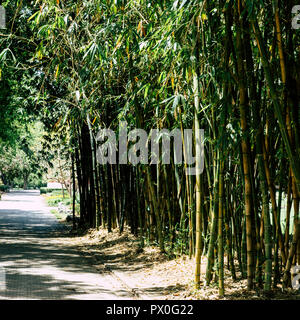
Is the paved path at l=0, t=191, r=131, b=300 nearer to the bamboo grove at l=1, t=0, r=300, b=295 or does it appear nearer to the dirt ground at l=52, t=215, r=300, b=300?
the dirt ground at l=52, t=215, r=300, b=300

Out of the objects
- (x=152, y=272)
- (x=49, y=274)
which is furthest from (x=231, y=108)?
(x=49, y=274)

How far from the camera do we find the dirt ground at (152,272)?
14.8ft

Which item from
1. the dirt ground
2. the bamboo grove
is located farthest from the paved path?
the bamboo grove

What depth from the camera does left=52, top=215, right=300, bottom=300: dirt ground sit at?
14.8 ft

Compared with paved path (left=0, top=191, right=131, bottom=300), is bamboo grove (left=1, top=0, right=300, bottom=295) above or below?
above

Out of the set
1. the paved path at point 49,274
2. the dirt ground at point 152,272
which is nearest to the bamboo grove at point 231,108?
the dirt ground at point 152,272

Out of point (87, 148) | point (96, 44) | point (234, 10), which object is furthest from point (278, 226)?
point (87, 148)

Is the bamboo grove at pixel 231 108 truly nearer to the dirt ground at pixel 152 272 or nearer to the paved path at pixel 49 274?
the dirt ground at pixel 152 272

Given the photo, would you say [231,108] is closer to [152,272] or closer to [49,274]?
[152,272]

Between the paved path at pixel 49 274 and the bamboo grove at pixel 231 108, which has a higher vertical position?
the bamboo grove at pixel 231 108

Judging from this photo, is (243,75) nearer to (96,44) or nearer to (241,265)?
(96,44)

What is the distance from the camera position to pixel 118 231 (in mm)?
9805

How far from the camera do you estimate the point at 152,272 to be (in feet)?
20.9
